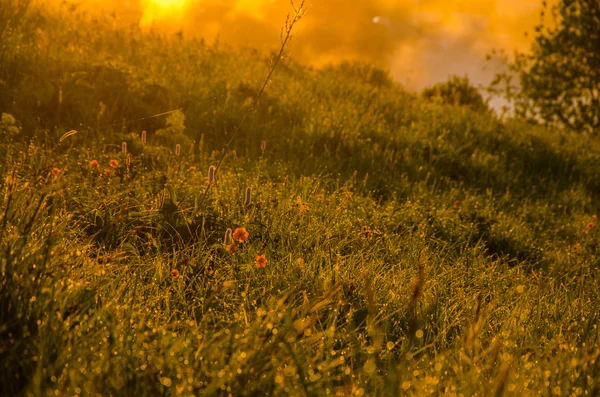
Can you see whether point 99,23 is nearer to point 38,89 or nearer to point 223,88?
point 223,88

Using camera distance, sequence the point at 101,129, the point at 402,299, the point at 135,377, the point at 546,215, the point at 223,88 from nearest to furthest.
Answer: the point at 135,377 → the point at 402,299 → the point at 101,129 → the point at 546,215 → the point at 223,88

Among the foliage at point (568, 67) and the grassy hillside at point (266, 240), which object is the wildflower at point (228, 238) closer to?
the grassy hillside at point (266, 240)

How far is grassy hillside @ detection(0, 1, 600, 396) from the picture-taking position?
6.64 feet

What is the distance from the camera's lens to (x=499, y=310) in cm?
299

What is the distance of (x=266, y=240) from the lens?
350 cm

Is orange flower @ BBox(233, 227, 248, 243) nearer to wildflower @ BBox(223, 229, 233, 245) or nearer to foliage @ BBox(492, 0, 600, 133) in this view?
wildflower @ BBox(223, 229, 233, 245)

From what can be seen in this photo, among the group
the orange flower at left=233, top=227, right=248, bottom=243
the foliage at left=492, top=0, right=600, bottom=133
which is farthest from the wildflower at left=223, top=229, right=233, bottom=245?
the foliage at left=492, top=0, right=600, bottom=133

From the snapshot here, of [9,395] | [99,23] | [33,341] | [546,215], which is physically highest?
[99,23]

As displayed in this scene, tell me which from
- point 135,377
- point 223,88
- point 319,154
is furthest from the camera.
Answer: point 223,88

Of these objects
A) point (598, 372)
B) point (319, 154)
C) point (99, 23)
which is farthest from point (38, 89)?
point (598, 372)

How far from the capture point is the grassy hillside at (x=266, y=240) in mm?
2025

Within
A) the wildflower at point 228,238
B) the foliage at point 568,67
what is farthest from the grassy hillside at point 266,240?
the foliage at point 568,67

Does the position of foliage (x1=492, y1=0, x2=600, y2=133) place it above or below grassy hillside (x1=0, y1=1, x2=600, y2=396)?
above

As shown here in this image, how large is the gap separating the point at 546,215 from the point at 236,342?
5066 mm
